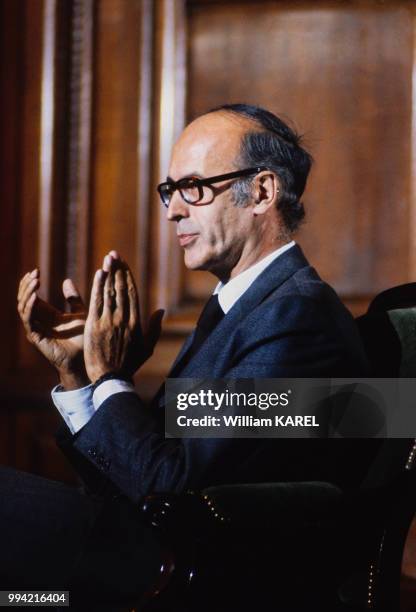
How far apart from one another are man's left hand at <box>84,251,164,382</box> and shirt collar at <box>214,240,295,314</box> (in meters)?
0.17

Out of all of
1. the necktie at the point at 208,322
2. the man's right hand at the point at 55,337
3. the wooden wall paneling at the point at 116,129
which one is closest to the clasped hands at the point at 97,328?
the man's right hand at the point at 55,337

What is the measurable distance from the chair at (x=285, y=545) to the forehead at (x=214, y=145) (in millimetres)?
626

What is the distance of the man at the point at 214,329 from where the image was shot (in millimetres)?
1277

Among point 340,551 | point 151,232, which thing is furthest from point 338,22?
point 340,551

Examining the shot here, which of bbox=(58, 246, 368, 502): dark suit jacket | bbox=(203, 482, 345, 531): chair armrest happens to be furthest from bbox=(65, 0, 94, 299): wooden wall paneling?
bbox=(203, 482, 345, 531): chair armrest

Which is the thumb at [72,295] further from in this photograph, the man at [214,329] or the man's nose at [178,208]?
Result: the man's nose at [178,208]

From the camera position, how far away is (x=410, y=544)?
2404 mm

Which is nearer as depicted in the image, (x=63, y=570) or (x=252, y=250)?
(x=63, y=570)

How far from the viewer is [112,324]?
1542mm

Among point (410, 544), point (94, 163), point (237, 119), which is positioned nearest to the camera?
point (237, 119)

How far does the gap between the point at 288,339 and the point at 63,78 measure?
1716mm

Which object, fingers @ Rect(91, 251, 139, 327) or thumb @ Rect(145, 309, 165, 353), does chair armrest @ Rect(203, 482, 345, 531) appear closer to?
fingers @ Rect(91, 251, 139, 327)

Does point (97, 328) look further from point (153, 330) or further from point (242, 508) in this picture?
point (242, 508)

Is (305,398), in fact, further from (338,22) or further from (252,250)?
(338,22)
